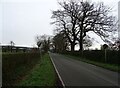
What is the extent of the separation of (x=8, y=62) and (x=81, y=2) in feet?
162

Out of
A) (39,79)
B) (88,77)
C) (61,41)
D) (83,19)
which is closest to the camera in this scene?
(39,79)

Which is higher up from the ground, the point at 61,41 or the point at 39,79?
the point at 61,41

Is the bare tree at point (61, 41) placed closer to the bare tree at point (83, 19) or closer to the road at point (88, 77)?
the bare tree at point (83, 19)

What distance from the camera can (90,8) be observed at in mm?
57969

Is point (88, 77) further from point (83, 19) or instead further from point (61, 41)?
point (61, 41)

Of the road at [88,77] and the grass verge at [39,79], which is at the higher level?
the grass verge at [39,79]

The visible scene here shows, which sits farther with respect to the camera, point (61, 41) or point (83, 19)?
point (61, 41)

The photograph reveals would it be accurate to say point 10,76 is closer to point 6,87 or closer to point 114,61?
point 6,87

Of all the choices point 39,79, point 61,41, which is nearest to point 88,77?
point 39,79

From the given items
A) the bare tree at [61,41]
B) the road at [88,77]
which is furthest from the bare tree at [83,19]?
the road at [88,77]

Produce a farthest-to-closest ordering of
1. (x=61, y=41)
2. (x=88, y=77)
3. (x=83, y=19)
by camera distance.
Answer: (x=61, y=41)
(x=83, y=19)
(x=88, y=77)

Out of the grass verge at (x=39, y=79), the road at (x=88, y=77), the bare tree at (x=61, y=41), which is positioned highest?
the bare tree at (x=61, y=41)

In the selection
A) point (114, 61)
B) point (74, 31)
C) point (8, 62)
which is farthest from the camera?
point (74, 31)

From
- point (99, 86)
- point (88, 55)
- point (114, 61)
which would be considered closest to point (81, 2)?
point (88, 55)
